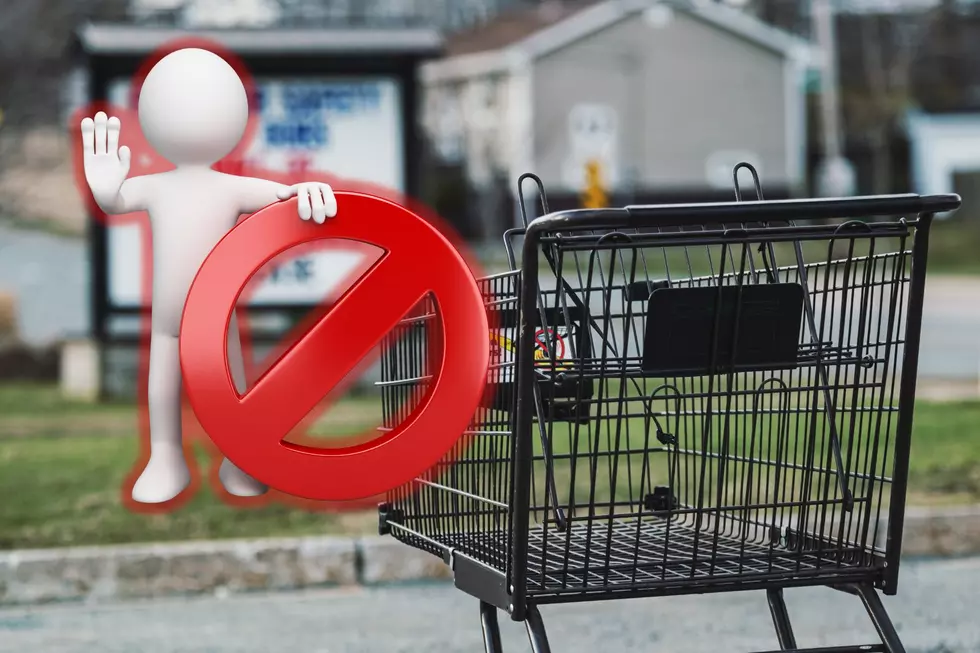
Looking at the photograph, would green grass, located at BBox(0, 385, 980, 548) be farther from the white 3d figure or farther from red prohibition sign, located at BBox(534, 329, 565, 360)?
the white 3d figure

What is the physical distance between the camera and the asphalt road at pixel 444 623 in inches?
229

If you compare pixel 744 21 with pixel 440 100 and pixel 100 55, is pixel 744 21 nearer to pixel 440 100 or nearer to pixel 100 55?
pixel 440 100

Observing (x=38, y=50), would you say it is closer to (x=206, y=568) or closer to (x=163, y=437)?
(x=206, y=568)

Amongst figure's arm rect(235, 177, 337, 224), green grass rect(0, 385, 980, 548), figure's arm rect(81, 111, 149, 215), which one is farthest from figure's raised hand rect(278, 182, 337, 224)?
green grass rect(0, 385, 980, 548)

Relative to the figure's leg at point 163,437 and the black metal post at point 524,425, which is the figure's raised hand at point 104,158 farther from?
the black metal post at point 524,425

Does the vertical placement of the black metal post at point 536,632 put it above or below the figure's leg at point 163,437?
below

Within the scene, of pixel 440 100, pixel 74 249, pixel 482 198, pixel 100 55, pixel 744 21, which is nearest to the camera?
pixel 100 55

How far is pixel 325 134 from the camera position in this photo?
14102 millimetres

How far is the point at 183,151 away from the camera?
2.57 meters

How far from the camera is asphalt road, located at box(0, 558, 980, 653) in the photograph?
582 centimetres

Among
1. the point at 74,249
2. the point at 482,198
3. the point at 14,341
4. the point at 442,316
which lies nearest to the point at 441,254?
the point at 442,316

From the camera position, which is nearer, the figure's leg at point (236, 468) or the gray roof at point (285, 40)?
the figure's leg at point (236, 468)

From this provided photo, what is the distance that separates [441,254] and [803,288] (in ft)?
3.28

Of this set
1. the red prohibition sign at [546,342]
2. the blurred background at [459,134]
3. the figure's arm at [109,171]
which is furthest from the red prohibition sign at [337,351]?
the blurred background at [459,134]
